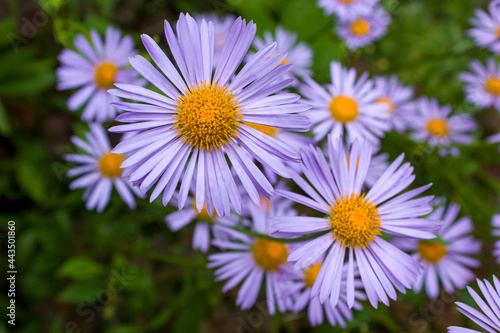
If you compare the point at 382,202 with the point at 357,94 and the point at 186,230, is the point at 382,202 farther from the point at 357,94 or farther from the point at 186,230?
the point at 186,230

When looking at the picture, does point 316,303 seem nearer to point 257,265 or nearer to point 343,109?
point 257,265

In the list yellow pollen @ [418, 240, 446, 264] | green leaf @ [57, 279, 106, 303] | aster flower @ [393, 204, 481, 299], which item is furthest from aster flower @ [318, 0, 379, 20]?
green leaf @ [57, 279, 106, 303]

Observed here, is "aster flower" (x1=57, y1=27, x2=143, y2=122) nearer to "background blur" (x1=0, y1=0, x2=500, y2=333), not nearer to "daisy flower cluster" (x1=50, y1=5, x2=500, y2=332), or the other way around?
"background blur" (x1=0, y1=0, x2=500, y2=333)

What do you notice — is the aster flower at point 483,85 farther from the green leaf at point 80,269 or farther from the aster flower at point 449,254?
the green leaf at point 80,269

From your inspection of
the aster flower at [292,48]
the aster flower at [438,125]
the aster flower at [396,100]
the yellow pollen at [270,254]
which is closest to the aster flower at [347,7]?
the aster flower at [292,48]

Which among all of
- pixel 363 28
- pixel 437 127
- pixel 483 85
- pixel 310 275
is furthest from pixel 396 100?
pixel 310 275

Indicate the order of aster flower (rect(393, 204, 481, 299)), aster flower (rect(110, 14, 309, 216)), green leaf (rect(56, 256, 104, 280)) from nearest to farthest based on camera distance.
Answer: aster flower (rect(110, 14, 309, 216)), green leaf (rect(56, 256, 104, 280)), aster flower (rect(393, 204, 481, 299))
